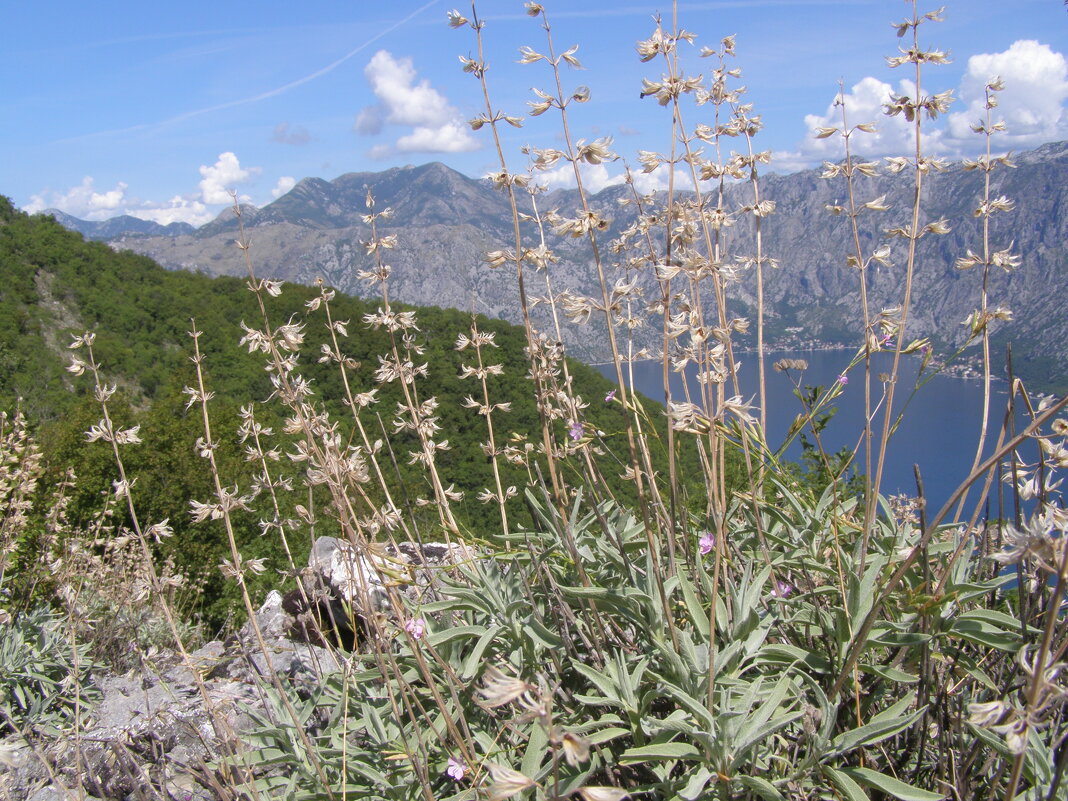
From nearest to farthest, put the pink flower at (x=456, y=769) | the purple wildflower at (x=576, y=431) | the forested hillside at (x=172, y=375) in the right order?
the pink flower at (x=456, y=769) < the purple wildflower at (x=576, y=431) < the forested hillside at (x=172, y=375)

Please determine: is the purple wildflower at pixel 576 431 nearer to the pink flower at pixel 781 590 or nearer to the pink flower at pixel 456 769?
the pink flower at pixel 781 590

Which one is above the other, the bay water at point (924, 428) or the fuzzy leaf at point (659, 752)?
the fuzzy leaf at point (659, 752)

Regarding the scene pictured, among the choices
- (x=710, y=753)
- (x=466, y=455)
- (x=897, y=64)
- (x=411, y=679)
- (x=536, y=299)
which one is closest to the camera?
(x=710, y=753)

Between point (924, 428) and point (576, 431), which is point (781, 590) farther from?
point (924, 428)

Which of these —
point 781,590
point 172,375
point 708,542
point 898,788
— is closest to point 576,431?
point 708,542

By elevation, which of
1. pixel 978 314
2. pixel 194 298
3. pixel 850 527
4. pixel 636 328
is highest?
pixel 194 298

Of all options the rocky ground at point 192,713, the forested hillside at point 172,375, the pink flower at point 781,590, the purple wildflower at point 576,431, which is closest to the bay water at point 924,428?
the forested hillside at point 172,375

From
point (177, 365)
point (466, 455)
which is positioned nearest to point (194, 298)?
point (177, 365)

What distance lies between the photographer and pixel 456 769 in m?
1.73

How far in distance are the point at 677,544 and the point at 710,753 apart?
2.92 feet

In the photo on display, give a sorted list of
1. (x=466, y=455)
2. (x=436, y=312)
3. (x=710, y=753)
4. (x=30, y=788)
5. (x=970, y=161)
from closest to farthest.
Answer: (x=710, y=753), (x=970, y=161), (x=30, y=788), (x=466, y=455), (x=436, y=312)

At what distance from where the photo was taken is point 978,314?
2.33 metres

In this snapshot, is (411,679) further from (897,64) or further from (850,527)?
(897,64)

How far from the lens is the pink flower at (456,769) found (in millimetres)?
1699
